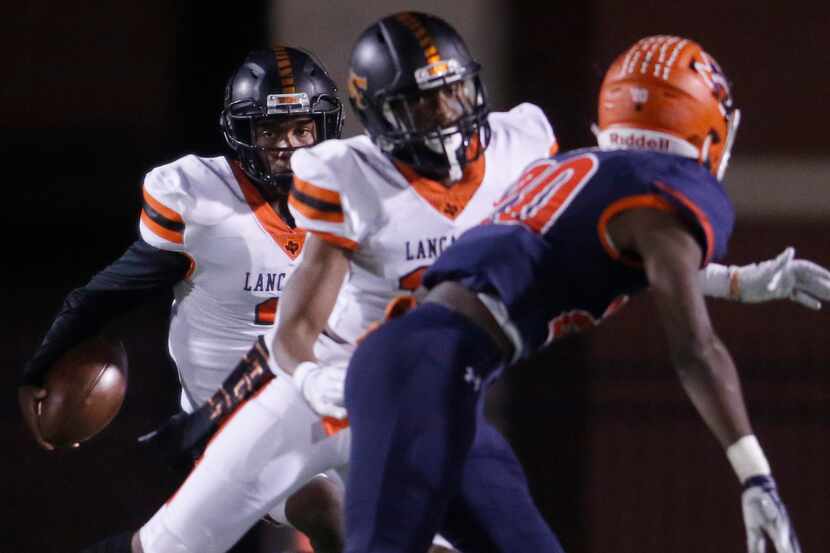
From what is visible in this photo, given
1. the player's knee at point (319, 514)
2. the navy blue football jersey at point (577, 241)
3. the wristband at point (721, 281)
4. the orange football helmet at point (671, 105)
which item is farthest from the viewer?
the player's knee at point (319, 514)

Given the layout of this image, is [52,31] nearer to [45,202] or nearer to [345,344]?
[45,202]

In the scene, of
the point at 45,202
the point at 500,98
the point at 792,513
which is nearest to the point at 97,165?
the point at 45,202

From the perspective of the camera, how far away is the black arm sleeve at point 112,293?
8.43ft

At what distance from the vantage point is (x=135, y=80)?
3.74 metres

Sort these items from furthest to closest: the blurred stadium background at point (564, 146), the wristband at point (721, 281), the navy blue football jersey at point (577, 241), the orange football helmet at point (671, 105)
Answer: the blurred stadium background at point (564, 146) → the wristband at point (721, 281) → the orange football helmet at point (671, 105) → the navy blue football jersey at point (577, 241)

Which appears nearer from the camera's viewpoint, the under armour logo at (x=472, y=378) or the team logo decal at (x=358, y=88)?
the under armour logo at (x=472, y=378)

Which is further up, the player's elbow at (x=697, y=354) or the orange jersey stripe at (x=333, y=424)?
the player's elbow at (x=697, y=354)

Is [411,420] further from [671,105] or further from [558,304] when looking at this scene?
[671,105]

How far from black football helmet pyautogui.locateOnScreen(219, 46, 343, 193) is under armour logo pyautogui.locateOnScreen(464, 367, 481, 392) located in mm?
849

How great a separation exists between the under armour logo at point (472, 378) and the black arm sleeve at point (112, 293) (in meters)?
0.92

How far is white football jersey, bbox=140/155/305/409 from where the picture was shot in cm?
249

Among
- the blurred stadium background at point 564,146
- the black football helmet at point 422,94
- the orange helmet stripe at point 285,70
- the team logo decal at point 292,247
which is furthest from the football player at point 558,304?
the blurred stadium background at point 564,146

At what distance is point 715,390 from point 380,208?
600 millimetres

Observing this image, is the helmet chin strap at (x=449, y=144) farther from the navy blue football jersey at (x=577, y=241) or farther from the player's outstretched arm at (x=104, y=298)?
the player's outstretched arm at (x=104, y=298)
